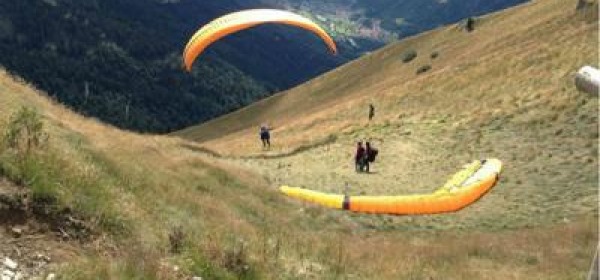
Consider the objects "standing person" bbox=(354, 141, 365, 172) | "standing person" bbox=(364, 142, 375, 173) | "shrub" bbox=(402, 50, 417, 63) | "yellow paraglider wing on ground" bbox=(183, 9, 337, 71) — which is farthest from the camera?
"shrub" bbox=(402, 50, 417, 63)

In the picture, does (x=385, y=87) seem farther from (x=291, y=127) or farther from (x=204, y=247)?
(x=204, y=247)

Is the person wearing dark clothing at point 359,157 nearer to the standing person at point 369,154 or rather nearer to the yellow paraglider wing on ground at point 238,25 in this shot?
the standing person at point 369,154

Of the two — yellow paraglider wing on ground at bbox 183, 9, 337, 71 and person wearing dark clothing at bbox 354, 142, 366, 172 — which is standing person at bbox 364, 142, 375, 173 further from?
yellow paraglider wing on ground at bbox 183, 9, 337, 71

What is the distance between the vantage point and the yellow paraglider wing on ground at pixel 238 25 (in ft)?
114

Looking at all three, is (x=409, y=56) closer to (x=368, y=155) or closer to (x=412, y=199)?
(x=368, y=155)

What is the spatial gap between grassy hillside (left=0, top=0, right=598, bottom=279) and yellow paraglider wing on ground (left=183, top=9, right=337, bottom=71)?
189 inches

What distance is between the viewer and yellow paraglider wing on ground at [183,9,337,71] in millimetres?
34812

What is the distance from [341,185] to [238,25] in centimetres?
921

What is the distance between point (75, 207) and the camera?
33.6 feet

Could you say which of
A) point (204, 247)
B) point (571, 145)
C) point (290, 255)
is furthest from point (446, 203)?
point (204, 247)

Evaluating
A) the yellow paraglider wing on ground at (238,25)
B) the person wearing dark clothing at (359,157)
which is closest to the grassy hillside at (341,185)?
the person wearing dark clothing at (359,157)

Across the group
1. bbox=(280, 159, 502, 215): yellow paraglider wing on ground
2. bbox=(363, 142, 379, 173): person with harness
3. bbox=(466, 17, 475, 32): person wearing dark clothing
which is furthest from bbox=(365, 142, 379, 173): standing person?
bbox=(466, 17, 475, 32): person wearing dark clothing

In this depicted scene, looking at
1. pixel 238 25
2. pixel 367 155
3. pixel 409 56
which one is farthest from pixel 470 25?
pixel 238 25

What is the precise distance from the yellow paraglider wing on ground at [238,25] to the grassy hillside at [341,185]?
189 inches
